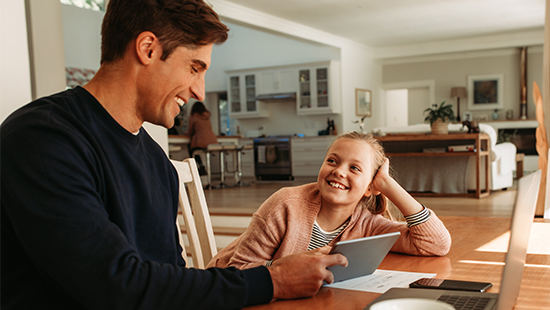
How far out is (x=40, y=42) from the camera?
2.21 meters

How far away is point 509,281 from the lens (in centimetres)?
64

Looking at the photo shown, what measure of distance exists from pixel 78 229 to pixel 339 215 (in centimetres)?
82

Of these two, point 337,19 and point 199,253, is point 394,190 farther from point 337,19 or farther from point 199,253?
point 337,19

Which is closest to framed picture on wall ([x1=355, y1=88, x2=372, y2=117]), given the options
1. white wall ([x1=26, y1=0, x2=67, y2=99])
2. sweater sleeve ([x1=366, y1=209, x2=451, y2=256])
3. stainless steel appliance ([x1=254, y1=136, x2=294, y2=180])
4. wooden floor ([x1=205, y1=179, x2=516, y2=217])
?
stainless steel appliance ([x1=254, y1=136, x2=294, y2=180])

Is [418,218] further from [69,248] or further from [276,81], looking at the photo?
[276,81]

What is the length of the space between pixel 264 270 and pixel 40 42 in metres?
1.87

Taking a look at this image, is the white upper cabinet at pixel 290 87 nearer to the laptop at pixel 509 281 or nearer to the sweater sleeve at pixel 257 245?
the sweater sleeve at pixel 257 245

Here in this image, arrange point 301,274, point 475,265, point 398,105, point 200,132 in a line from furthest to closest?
1. point 398,105
2. point 200,132
3. point 475,265
4. point 301,274

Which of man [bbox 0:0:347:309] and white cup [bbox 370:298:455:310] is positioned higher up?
man [bbox 0:0:347:309]

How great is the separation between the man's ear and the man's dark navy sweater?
0.41ft

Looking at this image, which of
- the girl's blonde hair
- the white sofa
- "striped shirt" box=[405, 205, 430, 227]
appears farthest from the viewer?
the white sofa

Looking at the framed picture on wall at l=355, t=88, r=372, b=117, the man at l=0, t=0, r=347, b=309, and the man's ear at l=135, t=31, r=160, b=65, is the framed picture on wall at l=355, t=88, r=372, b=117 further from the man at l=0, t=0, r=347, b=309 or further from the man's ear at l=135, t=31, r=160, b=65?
the man's ear at l=135, t=31, r=160, b=65

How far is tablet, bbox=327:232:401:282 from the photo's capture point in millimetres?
874

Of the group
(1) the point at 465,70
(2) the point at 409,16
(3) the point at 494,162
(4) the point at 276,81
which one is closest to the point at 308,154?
(4) the point at 276,81
